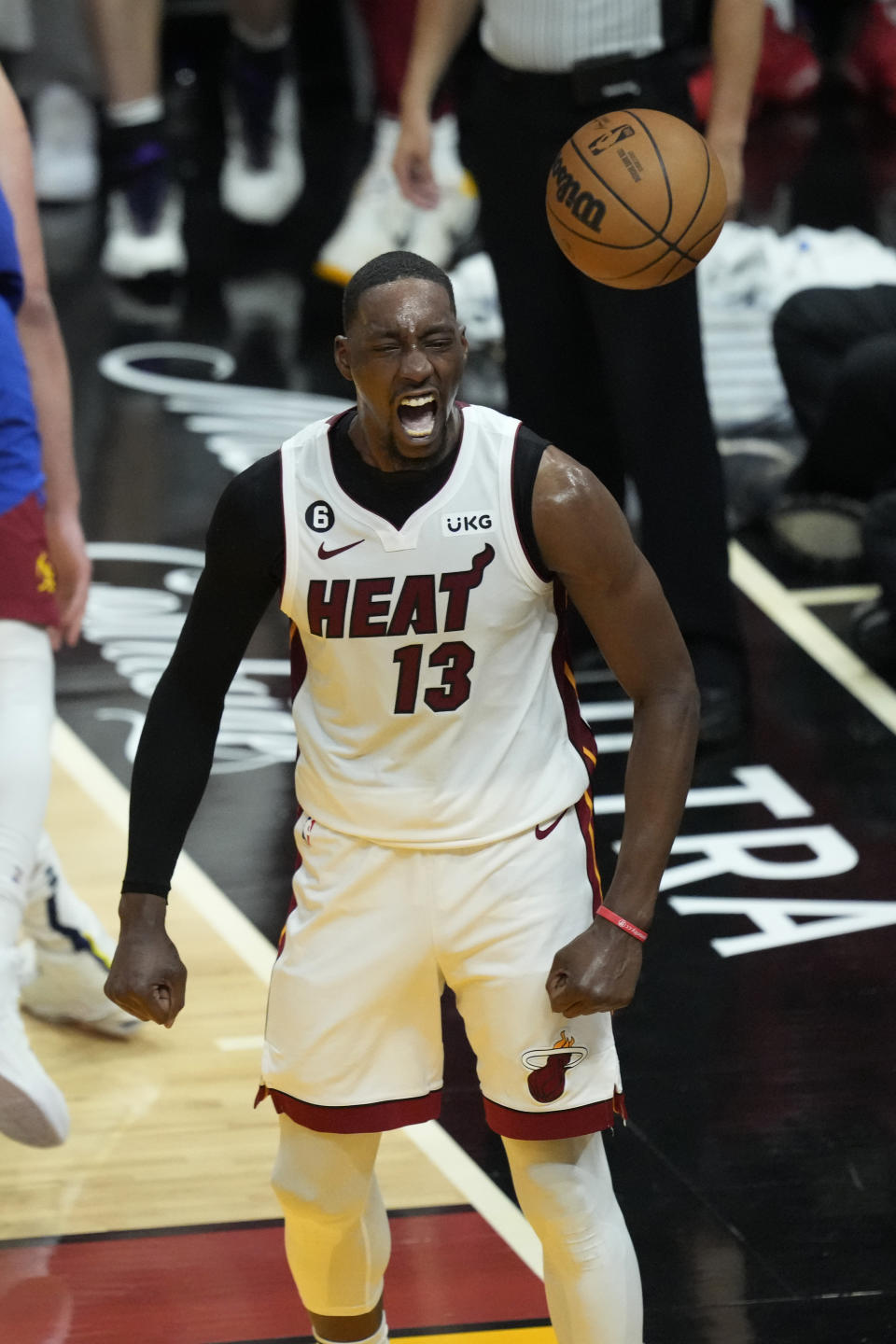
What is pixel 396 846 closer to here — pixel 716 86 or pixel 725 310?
pixel 716 86

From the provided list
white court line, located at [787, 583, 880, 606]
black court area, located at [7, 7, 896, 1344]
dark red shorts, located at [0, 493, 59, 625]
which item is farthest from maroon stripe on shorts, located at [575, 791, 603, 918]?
white court line, located at [787, 583, 880, 606]

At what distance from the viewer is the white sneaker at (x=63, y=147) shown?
27.1 feet

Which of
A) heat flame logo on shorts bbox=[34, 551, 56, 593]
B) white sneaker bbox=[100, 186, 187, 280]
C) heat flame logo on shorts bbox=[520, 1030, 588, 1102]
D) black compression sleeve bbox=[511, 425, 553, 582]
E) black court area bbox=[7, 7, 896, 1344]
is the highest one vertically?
black compression sleeve bbox=[511, 425, 553, 582]

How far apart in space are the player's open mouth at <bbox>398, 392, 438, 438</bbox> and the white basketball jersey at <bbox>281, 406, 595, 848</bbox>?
0.10 meters

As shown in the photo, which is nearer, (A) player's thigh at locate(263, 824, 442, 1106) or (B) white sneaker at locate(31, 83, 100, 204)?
(A) player's thigh at locate(263, 824, 442, 1106)

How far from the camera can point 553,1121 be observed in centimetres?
241

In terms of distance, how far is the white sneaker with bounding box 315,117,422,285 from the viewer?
7.44 m

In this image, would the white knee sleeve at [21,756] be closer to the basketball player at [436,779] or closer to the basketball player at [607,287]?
the basketball player at [436,779]

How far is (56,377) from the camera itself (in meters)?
3.45

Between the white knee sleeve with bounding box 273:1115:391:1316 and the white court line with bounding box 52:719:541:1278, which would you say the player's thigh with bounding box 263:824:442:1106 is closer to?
the white knee sleeve with bounding box 273:1115:391:1316

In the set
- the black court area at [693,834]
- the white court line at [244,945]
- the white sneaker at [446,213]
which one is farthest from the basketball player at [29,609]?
the white sneaker at [446,213]

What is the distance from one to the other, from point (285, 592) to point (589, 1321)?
3.00ft

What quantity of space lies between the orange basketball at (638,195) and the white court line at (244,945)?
1.30 m

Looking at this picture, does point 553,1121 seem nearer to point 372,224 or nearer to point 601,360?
point 601,360
